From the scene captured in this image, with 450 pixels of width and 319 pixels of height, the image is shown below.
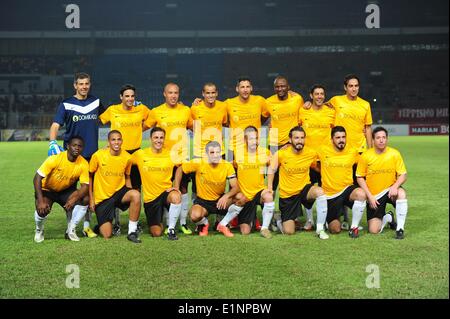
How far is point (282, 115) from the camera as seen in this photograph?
668cm

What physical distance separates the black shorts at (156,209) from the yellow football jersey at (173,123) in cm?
66

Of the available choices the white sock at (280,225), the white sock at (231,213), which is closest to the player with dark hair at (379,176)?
the white sock at (280,225)

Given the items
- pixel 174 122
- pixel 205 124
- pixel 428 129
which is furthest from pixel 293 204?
pixel 428 129

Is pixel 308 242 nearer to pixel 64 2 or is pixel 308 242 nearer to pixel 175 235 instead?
pixel 175 235

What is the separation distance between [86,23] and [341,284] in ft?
105

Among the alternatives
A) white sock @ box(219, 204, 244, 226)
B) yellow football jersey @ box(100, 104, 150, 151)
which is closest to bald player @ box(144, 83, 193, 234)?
yellow football jersey @ box(100, 104, 150, 151)

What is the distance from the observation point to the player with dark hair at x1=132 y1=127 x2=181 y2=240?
19.3 ft

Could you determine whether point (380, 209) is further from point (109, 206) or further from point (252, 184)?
point (109, 206)

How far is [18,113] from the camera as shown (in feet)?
96.0

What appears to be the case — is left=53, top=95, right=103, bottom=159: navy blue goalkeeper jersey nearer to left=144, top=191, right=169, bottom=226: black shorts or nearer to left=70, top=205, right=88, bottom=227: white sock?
left=70, top=205, right=88, bottom=227: white sock

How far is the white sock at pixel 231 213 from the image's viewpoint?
19.6ft

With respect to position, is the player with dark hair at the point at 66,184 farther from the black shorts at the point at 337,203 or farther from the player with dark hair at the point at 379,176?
the player with dark hair at the point at 379,176

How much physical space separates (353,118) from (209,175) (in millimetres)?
2009

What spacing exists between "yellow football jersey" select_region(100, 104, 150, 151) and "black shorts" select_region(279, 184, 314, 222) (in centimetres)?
199
